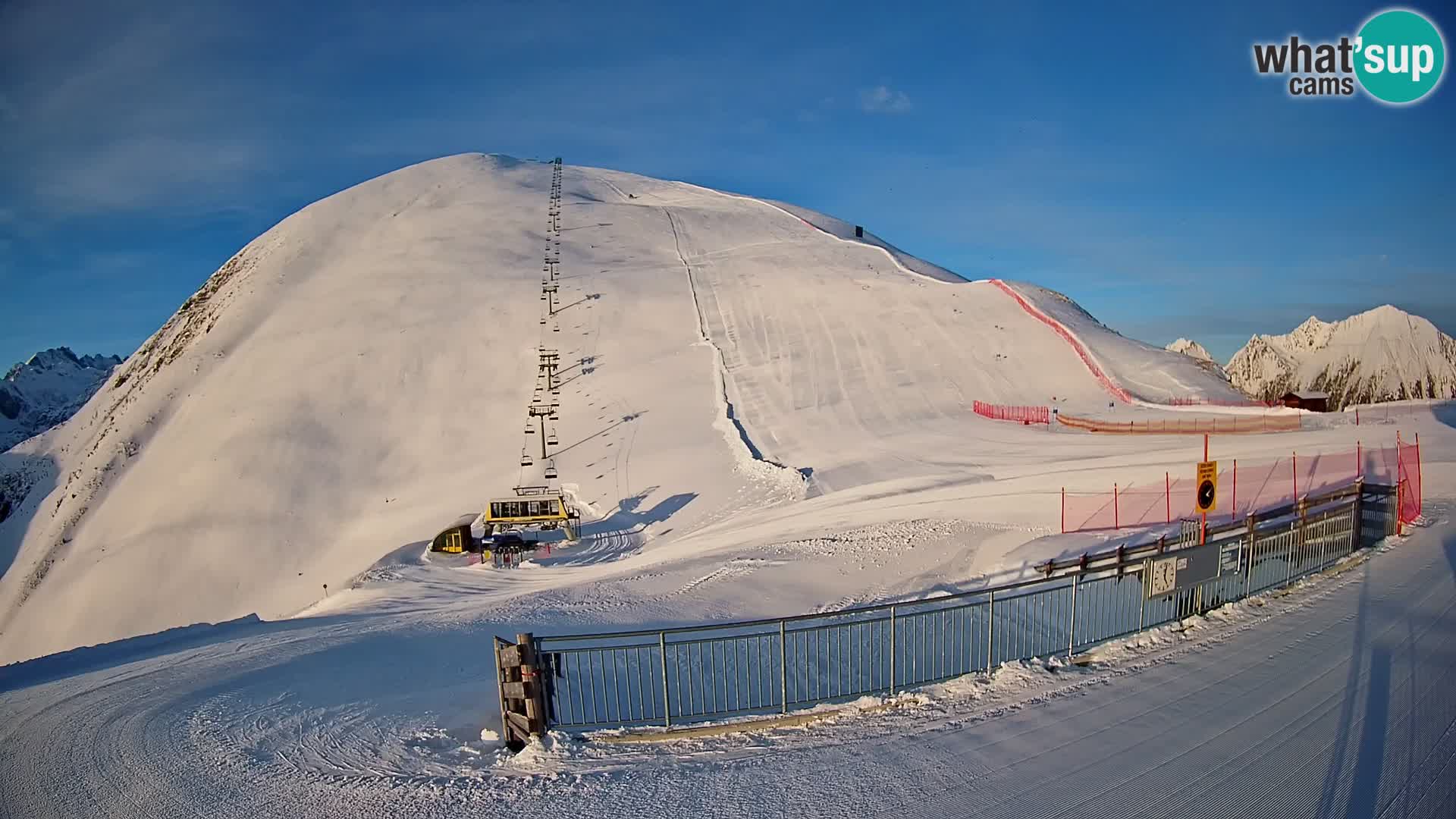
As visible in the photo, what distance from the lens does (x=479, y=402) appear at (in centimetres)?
3878

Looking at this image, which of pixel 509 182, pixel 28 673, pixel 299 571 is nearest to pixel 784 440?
pixel 299 571

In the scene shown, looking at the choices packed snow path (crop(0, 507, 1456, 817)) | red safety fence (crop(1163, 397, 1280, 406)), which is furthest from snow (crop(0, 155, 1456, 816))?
red safety fence (crop(1163, 397, 1280, 406))

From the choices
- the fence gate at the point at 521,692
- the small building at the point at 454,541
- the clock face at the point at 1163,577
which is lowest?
the small building at the point at 454,541

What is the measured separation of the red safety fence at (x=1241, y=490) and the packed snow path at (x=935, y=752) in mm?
8621

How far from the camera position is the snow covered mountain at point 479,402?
97.9 ft

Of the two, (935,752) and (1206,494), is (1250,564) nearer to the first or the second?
(1206,494)

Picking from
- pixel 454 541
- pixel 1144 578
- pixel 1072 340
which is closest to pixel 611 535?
pixel 454 541

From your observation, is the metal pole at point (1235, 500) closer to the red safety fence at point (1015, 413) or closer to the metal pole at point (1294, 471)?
the metal pole at point (1294, 471)

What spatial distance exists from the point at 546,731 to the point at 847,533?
12.7m

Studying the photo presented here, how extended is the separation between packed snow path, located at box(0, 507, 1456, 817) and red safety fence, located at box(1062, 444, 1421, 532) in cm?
862

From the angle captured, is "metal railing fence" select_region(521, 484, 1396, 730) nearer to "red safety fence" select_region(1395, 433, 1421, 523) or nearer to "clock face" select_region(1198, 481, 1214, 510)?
"clock face" select_region(1198, 481, 1214, 510)

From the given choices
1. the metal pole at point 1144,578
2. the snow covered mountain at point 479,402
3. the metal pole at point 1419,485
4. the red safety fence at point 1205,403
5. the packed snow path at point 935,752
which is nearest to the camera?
the packed snow path at point 935,752

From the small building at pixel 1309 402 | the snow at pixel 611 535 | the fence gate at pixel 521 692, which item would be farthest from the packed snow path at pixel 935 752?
the small building at pixel 1309 402

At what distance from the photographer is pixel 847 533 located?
19.3m
